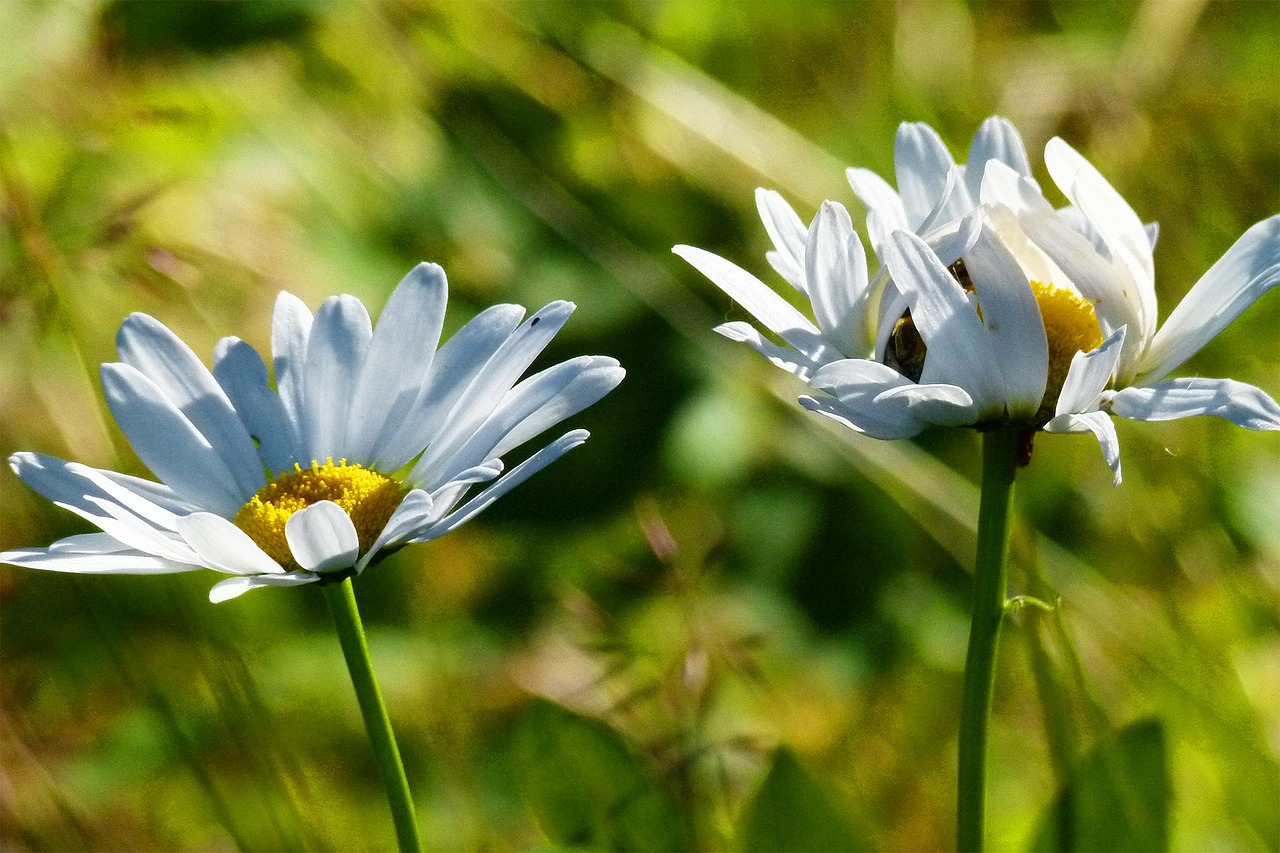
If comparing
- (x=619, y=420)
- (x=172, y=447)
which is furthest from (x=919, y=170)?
(x=619, y=420)

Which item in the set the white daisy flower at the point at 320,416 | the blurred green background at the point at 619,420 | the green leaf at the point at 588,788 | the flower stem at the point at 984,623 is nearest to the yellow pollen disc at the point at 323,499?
the white daisy flower at the point at 320,416

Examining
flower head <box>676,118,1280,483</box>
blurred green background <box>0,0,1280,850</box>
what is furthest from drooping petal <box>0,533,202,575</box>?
blurred green background <box>0,0,1280,850</box>

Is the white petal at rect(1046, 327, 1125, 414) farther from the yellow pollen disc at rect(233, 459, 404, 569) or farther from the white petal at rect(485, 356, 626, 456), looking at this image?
the yellow pollen disc at rect(233, 459, 404, 569)

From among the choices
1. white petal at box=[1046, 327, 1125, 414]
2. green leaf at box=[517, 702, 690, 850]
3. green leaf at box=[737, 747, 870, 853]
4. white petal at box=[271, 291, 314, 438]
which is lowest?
green leaf at box=[737, 747, 870, 853]

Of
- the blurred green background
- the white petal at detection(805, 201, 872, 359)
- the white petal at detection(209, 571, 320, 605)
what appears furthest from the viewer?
the blurred green background

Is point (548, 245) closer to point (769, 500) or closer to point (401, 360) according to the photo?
point (769, 500)

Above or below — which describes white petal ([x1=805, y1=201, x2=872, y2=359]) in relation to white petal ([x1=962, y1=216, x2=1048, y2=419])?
above

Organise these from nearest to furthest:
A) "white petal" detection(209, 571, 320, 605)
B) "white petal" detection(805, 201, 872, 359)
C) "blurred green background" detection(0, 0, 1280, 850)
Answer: "white petal" detection(209, 571, 320, 605), "white petal" detection(805, 201, 872, 359), "blurred green background" detection(0, 0, 1280, 850)
